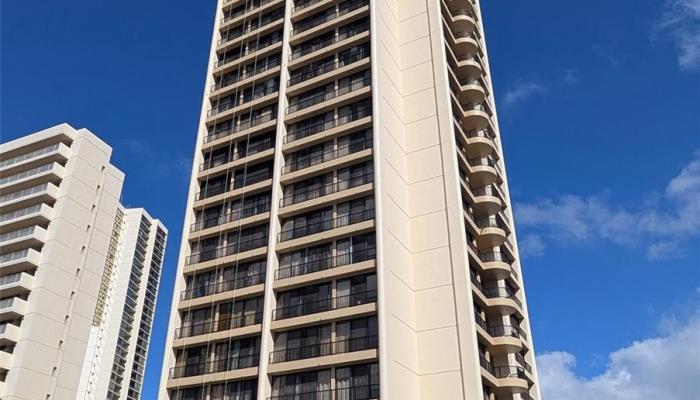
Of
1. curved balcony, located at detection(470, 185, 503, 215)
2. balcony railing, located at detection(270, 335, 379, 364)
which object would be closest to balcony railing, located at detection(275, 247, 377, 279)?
balcony railing, located at detection(270, 335, 379, 364)

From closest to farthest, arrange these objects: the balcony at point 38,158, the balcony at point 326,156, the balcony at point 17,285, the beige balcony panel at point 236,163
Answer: the balcony at point 326,156, the beige balcony panel at point 236,163, the balcony at point 17,285, the balcony at point 38,158

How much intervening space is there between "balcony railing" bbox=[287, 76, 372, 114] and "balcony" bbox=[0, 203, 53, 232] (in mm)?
27659

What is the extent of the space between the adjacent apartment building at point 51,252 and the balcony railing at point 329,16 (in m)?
26.8

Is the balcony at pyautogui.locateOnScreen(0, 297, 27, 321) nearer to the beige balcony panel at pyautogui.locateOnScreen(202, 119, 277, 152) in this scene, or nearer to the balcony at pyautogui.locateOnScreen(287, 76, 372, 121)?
the beige balcony panel at pyautogui.locateOnScreen(202, 119, 277, 152)

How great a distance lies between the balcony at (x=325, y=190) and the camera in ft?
133

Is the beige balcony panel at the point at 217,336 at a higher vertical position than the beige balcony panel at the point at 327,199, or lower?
lower

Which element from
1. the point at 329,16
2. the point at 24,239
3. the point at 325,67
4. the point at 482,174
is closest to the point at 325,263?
the point at 482,174

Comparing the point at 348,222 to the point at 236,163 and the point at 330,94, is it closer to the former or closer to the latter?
the point at 330,94

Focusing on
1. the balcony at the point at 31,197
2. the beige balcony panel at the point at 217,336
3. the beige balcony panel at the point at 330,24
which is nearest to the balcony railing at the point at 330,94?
the beige balcony panel at the point at 330,24

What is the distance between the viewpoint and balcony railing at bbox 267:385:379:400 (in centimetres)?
3300

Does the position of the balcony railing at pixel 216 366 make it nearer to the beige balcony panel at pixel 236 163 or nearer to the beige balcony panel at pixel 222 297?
the beige balcony panel at pixel 222 297

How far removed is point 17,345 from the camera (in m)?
52.5

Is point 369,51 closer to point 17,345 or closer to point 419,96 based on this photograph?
point 419,96

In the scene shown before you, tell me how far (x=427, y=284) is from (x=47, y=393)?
34841 millimetres
